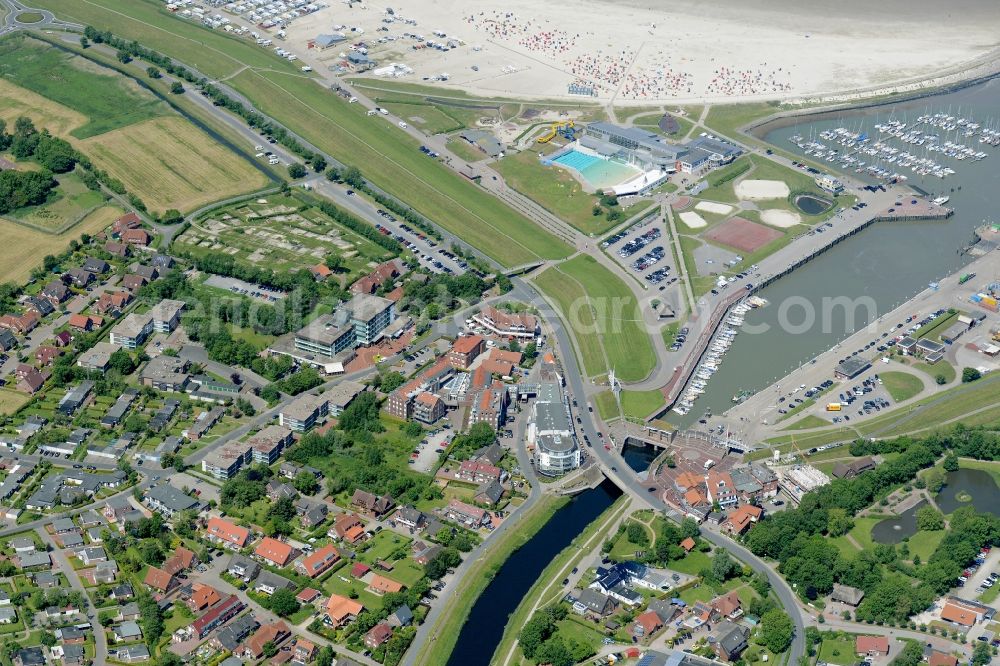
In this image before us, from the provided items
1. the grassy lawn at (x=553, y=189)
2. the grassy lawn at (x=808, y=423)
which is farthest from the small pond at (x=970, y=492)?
the grassy lawn at (x=553, y=189)

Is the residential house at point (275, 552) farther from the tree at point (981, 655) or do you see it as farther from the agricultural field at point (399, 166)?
the agricultural field at point (399, 166)

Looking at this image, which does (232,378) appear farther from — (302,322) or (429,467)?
(429,467)

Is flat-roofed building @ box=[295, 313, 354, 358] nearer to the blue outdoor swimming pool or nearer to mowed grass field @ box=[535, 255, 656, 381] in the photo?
mowed grass field @ box=[535, 255, 656, 381]

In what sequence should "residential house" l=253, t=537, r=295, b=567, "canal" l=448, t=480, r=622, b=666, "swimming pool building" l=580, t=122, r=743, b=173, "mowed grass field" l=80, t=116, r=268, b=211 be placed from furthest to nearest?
"swimming pool building" l=580, t=122, r=743, b=173, "mowed grass field" l=80, t=116, r=268, b=211, "residential house" l=253, t=537, r=295, b=567, "canal" l=448, t=480, r=622, b=666

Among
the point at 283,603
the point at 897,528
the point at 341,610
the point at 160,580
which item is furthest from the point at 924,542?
the point at 160,580

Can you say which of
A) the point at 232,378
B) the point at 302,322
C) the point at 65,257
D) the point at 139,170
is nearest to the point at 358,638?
the point at 232,378

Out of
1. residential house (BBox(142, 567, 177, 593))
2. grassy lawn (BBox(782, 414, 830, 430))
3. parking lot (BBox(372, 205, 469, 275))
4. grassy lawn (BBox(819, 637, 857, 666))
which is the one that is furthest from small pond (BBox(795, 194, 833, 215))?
residential house (BBox(142, 567, 177, 593))
